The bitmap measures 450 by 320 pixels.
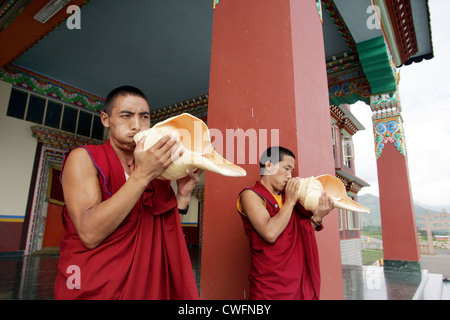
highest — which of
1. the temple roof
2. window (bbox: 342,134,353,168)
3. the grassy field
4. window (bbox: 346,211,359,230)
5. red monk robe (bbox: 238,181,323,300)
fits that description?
window (bbox: 342,134,353,168)

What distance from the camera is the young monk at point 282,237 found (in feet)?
4.36

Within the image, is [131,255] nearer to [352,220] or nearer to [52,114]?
[52,114]

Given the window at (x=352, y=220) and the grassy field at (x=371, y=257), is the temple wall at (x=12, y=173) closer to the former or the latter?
the window at (x=352, y=220)

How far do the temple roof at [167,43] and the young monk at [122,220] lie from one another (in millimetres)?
3908

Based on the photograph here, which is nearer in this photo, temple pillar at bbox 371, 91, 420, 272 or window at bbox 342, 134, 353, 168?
temple pillar at bbox 371, 91, 420, 272

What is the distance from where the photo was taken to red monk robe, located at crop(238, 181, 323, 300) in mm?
1331

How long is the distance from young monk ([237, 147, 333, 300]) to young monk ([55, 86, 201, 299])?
1.39 ft

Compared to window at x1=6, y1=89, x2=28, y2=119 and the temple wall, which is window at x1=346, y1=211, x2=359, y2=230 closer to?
the temple wall

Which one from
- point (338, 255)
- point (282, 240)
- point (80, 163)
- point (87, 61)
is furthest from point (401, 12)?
point (87, 61)

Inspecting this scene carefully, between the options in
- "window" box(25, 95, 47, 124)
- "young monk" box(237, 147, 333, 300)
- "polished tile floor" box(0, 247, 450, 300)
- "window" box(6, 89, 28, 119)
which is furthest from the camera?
"window" box(25, 95, 47, 124)

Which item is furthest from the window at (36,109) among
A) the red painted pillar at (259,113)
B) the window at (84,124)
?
the red painted pillar at (259,113)

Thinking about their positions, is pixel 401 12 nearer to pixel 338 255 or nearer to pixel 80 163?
pixel 338 255

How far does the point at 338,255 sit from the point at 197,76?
5.44 metres

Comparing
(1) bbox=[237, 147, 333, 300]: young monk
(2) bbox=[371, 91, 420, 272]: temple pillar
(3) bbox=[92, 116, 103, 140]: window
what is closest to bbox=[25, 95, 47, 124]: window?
(3) bbox=[92, 116, 103, 140]: window
